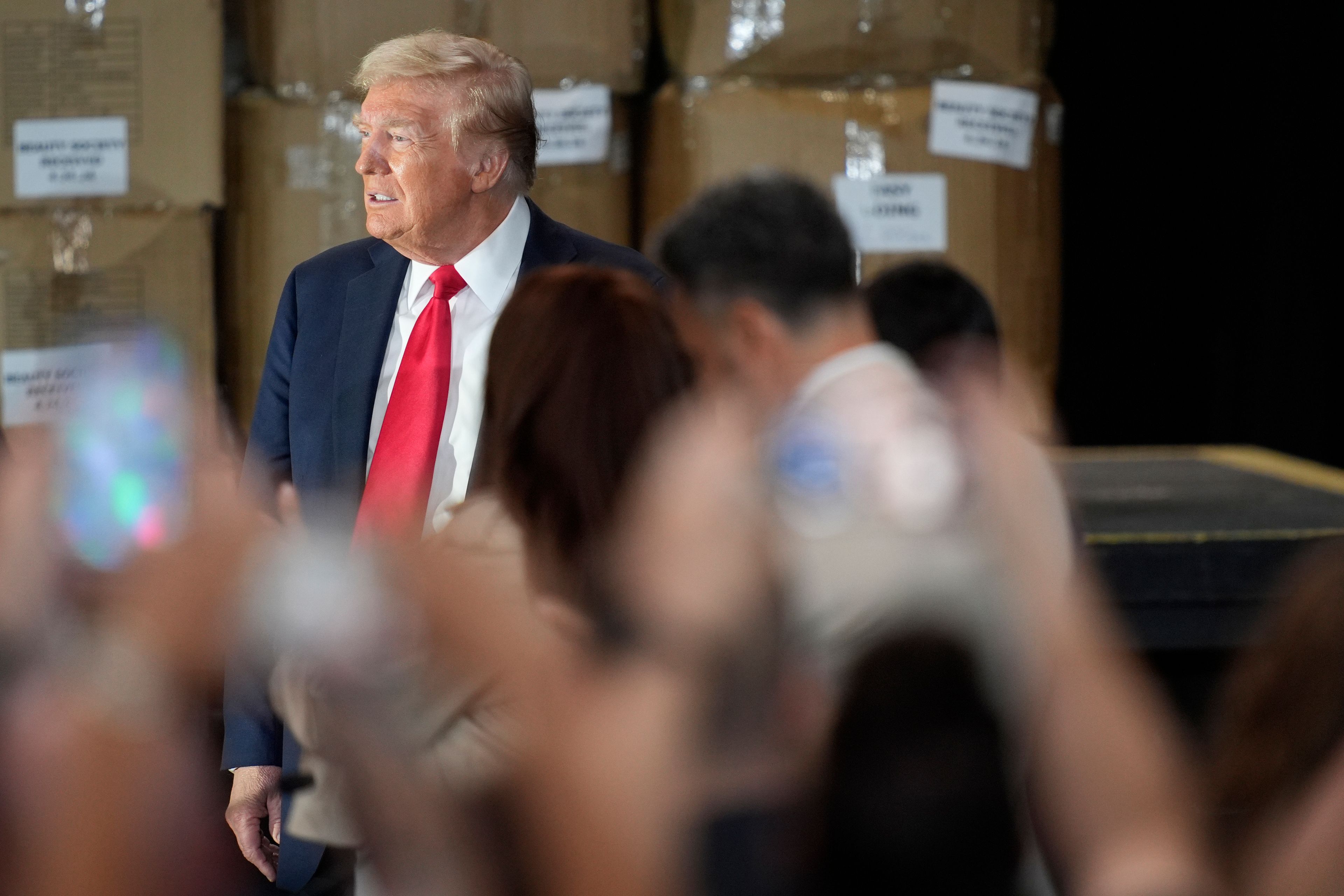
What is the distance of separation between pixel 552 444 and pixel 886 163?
1.30 m

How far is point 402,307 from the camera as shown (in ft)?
4.00

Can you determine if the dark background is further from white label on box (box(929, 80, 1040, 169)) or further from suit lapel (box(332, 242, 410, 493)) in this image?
suit lapel (box(332, 242, 410, 493))

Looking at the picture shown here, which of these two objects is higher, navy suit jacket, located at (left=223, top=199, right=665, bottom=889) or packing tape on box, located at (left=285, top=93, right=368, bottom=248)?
packing tape on box, located at (left=285, top=93, right=368, bottom=248)

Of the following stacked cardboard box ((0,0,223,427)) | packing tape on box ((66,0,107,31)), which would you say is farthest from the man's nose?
packing tape on box ((66,0,107,31))

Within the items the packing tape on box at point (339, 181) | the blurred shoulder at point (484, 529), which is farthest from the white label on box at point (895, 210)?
the blurred shoulder at point (484, 529)

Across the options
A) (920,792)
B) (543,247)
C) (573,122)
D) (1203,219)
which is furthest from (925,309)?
(1203,219)

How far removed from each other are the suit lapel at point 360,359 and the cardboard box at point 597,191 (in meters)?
0.63

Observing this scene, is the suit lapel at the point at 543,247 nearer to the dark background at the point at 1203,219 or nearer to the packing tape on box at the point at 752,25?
the packing tape on box at the point at 752,25

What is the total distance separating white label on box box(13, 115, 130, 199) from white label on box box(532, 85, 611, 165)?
1.83 feet

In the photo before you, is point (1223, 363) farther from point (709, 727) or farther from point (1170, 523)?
point (709, 727)

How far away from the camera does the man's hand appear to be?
118cm

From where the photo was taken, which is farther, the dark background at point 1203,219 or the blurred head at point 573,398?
the dark background at point 1203,219

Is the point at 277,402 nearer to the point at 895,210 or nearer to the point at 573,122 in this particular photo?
the point at 573,122

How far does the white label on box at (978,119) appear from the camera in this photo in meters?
1.84
